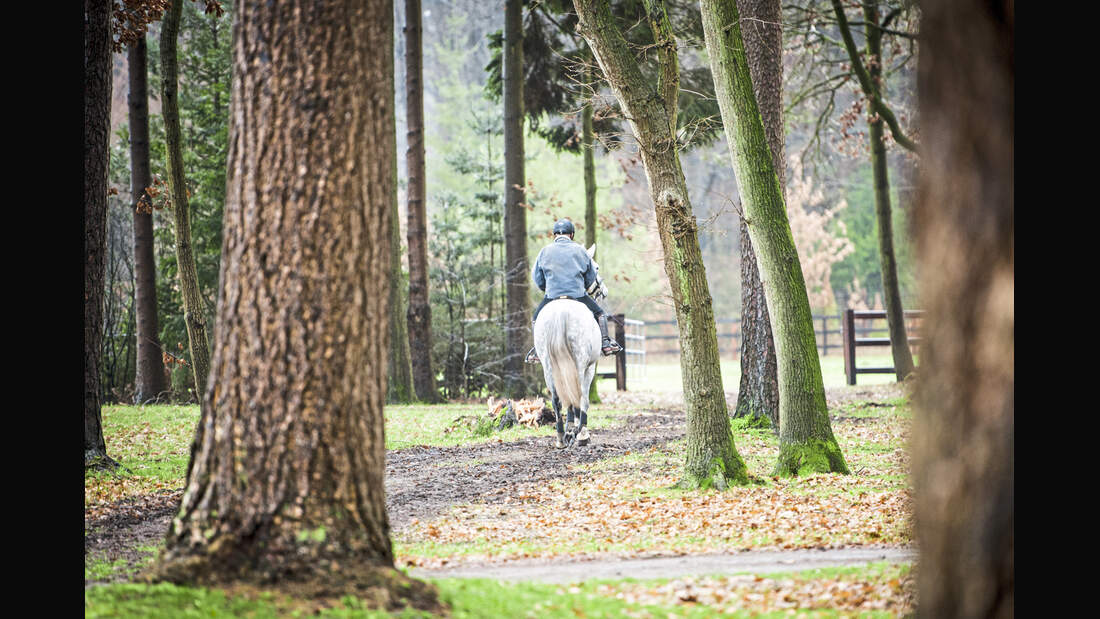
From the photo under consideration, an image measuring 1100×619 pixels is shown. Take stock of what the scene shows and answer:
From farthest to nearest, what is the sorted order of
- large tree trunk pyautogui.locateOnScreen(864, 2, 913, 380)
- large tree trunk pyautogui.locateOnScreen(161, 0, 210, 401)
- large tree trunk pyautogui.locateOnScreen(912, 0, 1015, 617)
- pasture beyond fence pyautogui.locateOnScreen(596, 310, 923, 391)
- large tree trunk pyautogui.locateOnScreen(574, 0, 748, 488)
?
pasture beyond fence pyautogui.locateOnScreen(596, 310, 923, 391) < large tree trunk pyautogui.locateOnScreen(864, 2, 913, 380) < large tree trunk pyautogui.locateOnScreen(161, 0, 210, 401) < large tree trunk pyautogui.locateOnScreen(574, 0, 748, 488) < large tree trunk pyautogui.locateOnScreen(912, 0, 1015, 617)

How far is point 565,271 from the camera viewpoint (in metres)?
12.7

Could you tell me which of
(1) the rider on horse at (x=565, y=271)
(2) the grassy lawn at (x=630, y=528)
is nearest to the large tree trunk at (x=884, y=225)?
(2) the grassy lawn at (x=630, y=528)

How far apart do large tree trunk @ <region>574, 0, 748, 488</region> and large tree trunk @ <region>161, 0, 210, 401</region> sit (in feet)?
19.0

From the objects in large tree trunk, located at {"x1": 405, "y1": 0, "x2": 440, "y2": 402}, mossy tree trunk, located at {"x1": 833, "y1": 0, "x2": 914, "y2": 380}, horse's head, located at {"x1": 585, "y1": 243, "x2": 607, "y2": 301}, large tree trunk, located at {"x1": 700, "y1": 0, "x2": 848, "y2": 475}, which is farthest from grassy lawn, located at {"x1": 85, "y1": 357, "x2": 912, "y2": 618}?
mossy tree trunk, located at {"x1": 833, "y1": 0, "x2": 914, "y2": 380}

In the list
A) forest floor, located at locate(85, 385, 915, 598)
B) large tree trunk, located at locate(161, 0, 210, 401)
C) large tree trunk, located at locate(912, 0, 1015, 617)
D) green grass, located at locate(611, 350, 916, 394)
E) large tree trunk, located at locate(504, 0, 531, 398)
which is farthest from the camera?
green grass, located at locate(611, 350, 916, 394)

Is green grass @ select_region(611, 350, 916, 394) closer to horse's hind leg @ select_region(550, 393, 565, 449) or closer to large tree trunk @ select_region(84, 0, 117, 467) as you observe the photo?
horse's hind leg @ select_region(550, 393, 565, 449)

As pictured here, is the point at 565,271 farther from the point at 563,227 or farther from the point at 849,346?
the point at 849,346

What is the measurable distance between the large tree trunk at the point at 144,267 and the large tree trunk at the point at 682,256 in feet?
36.8

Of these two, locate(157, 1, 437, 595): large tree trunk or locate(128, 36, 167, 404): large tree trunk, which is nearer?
locate(157, 1, 437, 595): large tree trunk

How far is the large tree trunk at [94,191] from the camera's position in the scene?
30.5ft

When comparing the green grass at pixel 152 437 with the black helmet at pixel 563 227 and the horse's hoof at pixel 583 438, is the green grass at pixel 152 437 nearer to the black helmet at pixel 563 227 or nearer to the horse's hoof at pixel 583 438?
the horse's hoof at pixel 583 438

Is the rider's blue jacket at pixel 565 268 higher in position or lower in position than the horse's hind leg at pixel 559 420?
higher

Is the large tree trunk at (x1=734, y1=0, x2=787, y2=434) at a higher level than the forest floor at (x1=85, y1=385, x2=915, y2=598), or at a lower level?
higher

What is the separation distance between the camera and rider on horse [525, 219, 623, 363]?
500 inches
